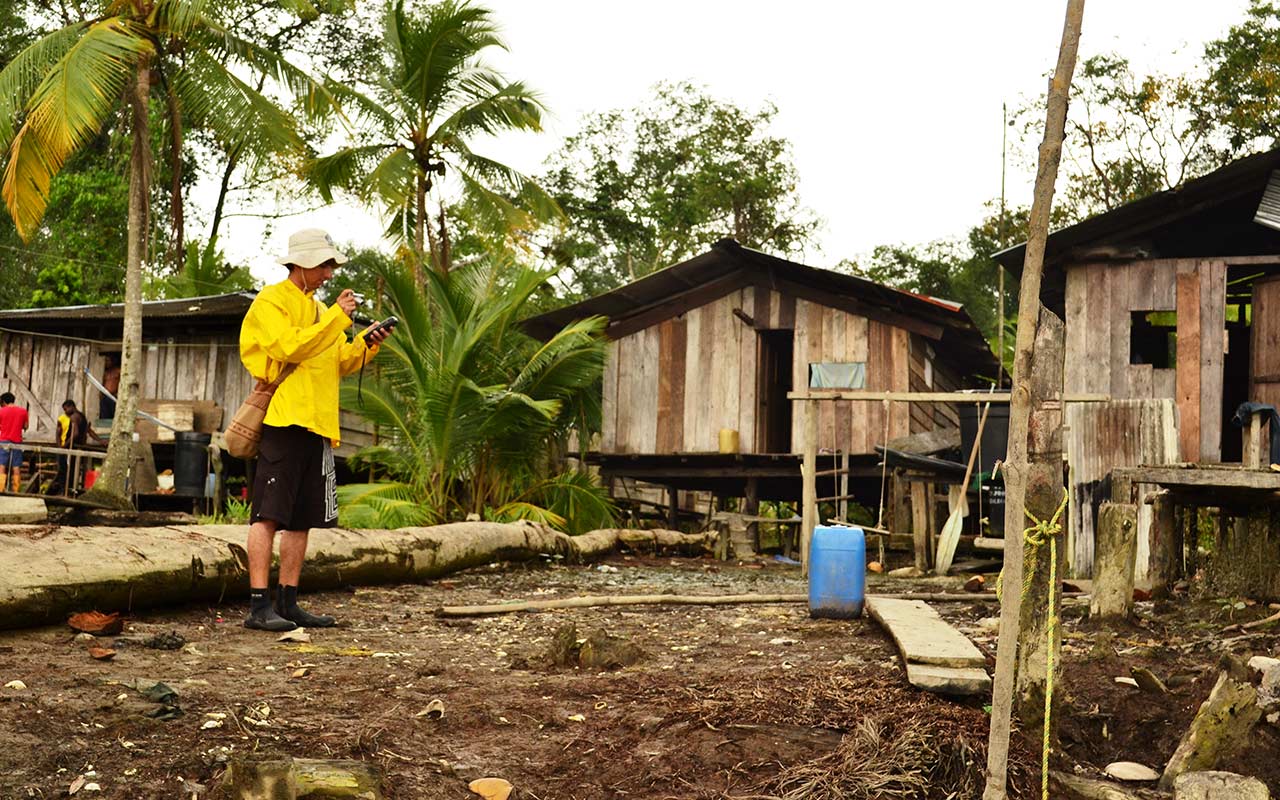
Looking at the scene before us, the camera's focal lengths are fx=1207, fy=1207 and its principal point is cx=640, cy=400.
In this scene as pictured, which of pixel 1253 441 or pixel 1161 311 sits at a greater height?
pixel 1161 311

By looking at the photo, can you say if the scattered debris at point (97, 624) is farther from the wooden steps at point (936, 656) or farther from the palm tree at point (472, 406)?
the palm tree at point (472, 406)

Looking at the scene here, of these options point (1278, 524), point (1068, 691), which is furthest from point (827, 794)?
point (1278, 524)

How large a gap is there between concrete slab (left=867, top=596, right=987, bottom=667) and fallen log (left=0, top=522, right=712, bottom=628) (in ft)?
11.6

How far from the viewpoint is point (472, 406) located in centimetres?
1380

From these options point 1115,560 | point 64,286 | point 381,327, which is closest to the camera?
point 381,327

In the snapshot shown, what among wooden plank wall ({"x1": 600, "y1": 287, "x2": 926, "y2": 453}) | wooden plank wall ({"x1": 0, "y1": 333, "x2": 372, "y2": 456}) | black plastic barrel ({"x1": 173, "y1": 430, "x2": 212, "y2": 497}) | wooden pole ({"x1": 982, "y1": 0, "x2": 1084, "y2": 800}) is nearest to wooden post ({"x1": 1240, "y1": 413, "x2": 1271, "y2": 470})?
wooden plank wall ({"x1": 600, "y1": 287, "x2": 926, "y2": 453})

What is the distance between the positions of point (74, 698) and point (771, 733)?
2336mm

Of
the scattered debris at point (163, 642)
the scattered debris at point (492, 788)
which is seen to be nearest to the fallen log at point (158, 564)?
the scattered debris at point (163, 642)

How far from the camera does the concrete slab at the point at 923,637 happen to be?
4875mm

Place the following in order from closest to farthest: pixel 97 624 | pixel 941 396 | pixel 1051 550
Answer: pixel 1051 550
pixel 97 624
pixel 941 396

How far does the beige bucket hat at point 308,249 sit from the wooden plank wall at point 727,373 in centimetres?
1037

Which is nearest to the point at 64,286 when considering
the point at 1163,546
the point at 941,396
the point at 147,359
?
the point at 147,359

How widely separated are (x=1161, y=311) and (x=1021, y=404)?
9495mm

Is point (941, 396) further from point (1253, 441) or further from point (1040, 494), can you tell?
point (1040, 494)
